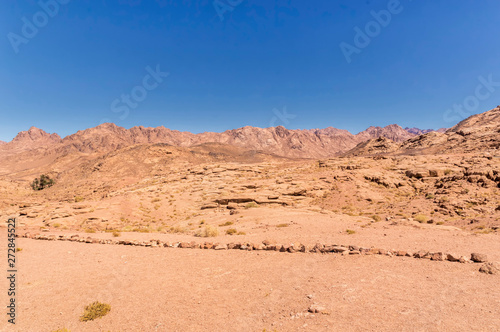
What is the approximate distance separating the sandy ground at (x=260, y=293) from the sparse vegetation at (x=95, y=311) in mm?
165

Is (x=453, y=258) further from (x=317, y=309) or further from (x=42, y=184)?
(x=42, y=184)

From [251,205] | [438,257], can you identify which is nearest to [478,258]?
[438,257]

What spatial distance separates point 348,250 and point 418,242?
407cm

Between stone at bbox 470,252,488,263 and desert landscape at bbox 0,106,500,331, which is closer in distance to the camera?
desert landscape at bbox 0,106,500,331

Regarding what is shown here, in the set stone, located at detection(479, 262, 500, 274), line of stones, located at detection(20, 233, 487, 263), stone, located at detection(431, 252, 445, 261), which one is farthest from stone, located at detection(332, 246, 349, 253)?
stone, located at detection(479, 262, 500, 274)

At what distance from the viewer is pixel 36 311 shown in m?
6.36

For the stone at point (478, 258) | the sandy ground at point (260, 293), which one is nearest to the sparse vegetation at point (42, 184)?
the sandy ground at point (260, 293)

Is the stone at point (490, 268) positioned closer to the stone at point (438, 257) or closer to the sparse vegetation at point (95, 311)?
the stone at point (438, 257)

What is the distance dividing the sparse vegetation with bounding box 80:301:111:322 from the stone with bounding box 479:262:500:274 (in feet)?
38.2

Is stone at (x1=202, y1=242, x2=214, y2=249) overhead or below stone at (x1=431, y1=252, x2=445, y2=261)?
overhead

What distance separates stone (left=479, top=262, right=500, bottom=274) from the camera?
Result: 6.97 m

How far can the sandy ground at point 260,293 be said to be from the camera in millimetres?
5328

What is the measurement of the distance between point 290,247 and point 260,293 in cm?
A: 367

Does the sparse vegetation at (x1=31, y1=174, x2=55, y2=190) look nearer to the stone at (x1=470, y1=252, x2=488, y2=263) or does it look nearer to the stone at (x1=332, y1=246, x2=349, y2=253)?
the stone at (x1=332, y1=246, x2=349, y2=253)
